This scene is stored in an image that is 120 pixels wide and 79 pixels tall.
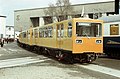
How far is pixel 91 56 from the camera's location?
21.2 meters

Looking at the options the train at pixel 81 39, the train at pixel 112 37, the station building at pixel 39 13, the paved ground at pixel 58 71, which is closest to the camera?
the paved ground at pixel 58 71

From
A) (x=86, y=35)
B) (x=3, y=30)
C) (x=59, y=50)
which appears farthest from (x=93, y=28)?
(x=3, y=30)

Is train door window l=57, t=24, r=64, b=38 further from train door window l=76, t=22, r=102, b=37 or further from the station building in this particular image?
the station building

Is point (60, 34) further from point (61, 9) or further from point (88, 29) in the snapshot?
point (61, 9)

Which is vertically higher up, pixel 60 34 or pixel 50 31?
pixel 50 31

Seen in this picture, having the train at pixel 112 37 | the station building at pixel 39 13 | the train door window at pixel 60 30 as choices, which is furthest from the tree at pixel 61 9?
the train door window at pixel 60 30

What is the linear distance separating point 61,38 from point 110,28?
6463 mm

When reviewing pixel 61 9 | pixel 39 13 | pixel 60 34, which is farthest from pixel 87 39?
pixel 39 13

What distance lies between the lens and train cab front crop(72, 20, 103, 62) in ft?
66.2

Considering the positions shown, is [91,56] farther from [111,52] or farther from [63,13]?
[63,13]

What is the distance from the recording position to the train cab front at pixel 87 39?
20.2m

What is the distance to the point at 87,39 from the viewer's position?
20.5 meters

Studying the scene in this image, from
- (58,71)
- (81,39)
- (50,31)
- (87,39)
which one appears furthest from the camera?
(50,31)

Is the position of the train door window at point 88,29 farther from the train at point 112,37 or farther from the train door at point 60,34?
the train at point 112,37
